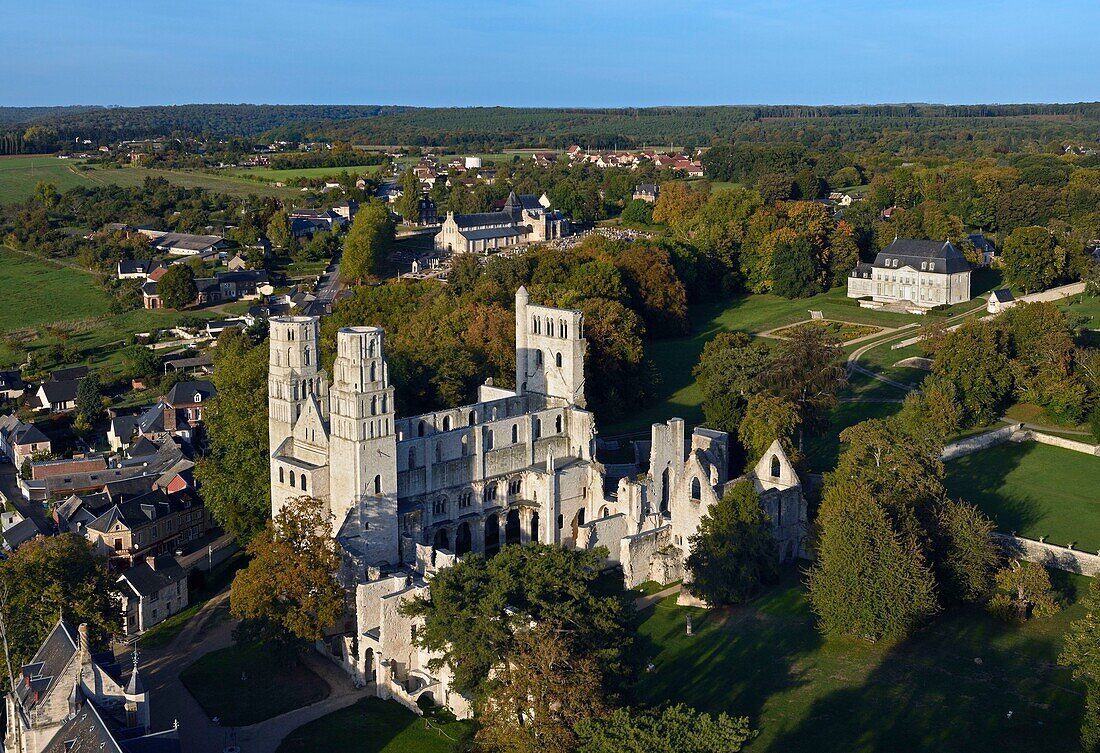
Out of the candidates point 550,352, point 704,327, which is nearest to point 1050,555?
point 550,352

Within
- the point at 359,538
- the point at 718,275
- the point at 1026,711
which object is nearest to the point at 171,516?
the point at 359,538

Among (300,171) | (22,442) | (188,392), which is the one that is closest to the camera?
(22,442)

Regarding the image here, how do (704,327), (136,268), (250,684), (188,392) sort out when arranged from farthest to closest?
(136,268), (704,327), (188,392), (250,684)

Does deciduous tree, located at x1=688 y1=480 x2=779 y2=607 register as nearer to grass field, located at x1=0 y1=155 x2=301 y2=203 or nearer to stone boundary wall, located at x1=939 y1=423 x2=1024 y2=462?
stone boundary wall, located at x1=939 y1=423 x2=1024 y2=462

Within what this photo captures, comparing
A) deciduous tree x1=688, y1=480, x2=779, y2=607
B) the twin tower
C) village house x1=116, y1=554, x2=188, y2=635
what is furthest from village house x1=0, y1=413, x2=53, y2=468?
deciduous tree x1=688, y1=480, x2=779, y2=607

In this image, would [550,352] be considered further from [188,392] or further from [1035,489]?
[188,392]
